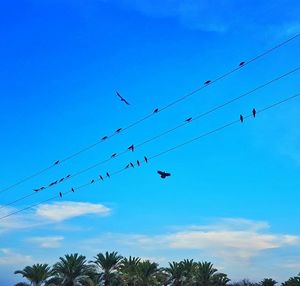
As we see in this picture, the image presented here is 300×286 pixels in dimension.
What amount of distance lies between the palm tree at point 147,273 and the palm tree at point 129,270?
2.22 ft

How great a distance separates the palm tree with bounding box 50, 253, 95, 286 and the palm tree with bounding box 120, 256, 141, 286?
427cm

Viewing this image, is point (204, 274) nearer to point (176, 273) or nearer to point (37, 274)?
point (176, 273)

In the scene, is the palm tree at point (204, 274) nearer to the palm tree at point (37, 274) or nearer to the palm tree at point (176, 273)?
the palm tree at point (176, 273)

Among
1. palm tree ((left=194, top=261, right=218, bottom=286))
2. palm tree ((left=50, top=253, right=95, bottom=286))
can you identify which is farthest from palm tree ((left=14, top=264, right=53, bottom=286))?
palm tree ((left=194, top=261, right=218, bottom=286))

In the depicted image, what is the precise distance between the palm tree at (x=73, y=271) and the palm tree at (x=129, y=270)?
4.27m

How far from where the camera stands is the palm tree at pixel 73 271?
5978 centimetres

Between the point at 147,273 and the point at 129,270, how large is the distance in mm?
2438

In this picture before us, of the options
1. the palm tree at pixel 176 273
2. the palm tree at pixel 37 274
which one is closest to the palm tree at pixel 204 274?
the palm tree at pixel 176 273

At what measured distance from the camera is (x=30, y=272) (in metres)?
61.8

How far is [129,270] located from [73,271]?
7390 mm

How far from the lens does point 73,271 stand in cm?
5981

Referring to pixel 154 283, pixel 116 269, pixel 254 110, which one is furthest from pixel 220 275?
pixel 254 110

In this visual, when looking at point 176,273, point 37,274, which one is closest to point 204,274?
point 176,273

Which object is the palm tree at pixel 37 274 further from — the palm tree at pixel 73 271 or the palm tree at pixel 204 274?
the palm tree at pixel 204 274
